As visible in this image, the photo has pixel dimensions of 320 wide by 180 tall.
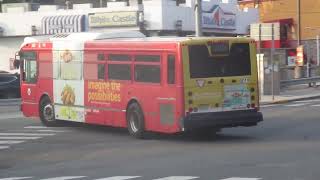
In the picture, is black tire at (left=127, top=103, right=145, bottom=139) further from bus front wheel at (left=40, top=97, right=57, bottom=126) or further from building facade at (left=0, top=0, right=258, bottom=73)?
building facade at (left=0, top=0, right=258, bottom=73)

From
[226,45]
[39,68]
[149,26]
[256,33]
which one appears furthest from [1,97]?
[226,45]

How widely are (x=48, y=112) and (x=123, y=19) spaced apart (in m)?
23.4

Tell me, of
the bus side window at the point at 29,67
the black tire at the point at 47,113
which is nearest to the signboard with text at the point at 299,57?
the bus side window at the point at 29,67

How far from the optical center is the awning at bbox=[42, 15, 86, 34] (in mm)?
49594

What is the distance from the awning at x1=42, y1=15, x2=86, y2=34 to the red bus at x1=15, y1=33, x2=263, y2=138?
26049 millimetres

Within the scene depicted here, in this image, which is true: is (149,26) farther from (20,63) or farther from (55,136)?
A: (55,136)

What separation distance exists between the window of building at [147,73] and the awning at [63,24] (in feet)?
97.3

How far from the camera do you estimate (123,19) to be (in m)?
47.7

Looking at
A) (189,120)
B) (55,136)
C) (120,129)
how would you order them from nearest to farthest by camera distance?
(189,120) < (55,136) < (120,129)

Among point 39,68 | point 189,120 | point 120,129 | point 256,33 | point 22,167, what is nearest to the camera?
point 22,167

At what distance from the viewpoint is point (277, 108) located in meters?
30.6

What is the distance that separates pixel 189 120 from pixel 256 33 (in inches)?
727

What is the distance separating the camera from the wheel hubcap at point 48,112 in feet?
81.2

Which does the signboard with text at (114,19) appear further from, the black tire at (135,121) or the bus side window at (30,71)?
the black tire at (135,121)
